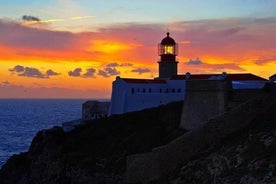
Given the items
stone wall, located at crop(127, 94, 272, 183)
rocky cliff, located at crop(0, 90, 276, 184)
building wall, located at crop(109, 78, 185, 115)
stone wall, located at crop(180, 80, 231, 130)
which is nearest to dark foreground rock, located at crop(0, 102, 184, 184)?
rocky cliff, located at crop(0, 90, 276, 184)

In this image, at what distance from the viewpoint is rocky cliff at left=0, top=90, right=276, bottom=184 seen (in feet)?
84.4

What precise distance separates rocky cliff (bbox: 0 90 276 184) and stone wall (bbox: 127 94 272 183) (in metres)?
0.13

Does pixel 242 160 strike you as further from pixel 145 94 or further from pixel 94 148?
pixel 145 94

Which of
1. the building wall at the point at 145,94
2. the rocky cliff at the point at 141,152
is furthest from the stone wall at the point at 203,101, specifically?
the building wall at the point at 145,94

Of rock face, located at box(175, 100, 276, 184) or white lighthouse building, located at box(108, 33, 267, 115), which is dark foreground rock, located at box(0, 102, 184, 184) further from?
rock face, located at box(175, 100, 276, 184)

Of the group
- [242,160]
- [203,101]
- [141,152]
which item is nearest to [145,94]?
[203,101]

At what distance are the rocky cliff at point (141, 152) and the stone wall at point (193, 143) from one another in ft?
0.42

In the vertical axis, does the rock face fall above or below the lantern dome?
below

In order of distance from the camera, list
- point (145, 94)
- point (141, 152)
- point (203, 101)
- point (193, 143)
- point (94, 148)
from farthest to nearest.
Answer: point (145, 94)
point (94, 148)
point (203, 101)
point (141, 152)
point (193, 143)

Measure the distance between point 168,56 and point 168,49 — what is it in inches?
29.8

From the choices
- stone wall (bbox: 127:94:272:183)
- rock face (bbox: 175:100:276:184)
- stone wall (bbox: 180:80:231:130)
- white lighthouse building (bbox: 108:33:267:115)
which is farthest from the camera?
white lighthouse building (bbox: 108:33:267:115)

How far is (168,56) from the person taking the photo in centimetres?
5541

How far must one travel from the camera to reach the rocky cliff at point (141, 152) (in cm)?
A: 2572

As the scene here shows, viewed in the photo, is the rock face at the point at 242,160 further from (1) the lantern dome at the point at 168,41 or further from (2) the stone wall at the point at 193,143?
(1) the lantern dome at the point at 168,41
